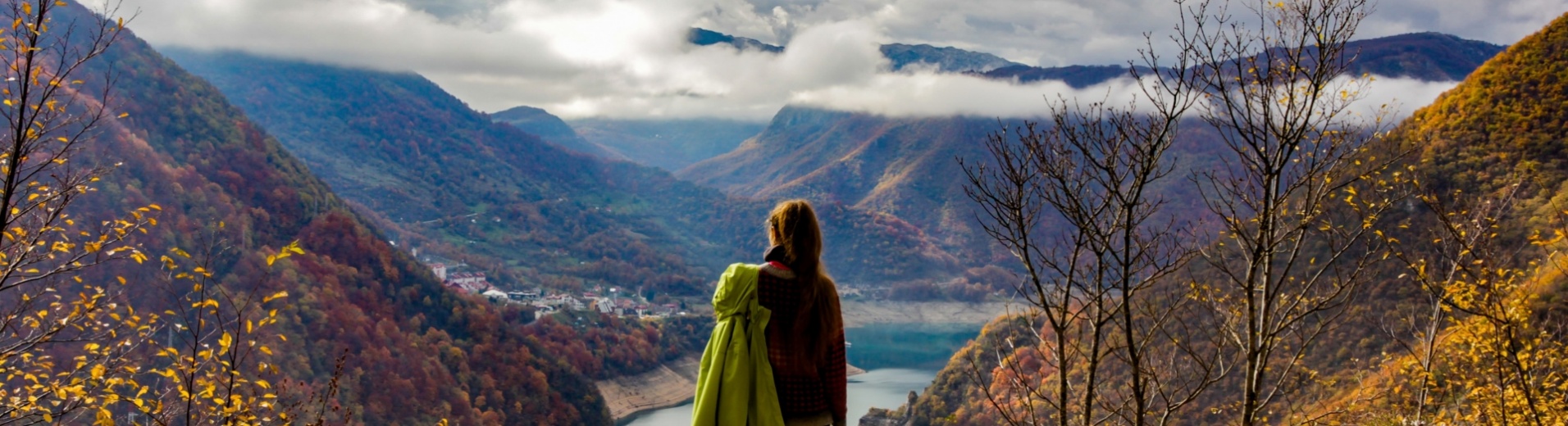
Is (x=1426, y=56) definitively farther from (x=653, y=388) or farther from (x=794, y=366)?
(x=794, y=366)

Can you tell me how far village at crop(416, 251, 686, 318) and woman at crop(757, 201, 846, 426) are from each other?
5190 centimetres

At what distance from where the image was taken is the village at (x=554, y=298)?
58.3 m

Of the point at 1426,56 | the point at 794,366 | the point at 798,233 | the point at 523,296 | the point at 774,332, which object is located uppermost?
the point at 1426,56

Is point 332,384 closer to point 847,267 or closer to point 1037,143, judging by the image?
point 1037,143

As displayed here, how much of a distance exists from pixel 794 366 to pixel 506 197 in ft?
337

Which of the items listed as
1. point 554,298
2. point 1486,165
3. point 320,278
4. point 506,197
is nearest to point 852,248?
point 506,197

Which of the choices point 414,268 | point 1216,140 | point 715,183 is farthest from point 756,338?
point 715,183

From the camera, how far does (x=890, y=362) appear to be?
5825 centimetres

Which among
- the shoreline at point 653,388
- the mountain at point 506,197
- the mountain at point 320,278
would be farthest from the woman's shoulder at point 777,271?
the mountain at point 506,197

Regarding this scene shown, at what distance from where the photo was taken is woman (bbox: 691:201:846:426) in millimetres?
2809

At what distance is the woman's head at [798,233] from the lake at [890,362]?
106 feet

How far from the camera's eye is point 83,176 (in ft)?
14.1

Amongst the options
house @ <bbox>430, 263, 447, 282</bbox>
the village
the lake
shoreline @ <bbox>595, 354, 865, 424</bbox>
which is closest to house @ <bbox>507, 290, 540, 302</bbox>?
the village

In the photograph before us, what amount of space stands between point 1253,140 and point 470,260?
76559 mm
